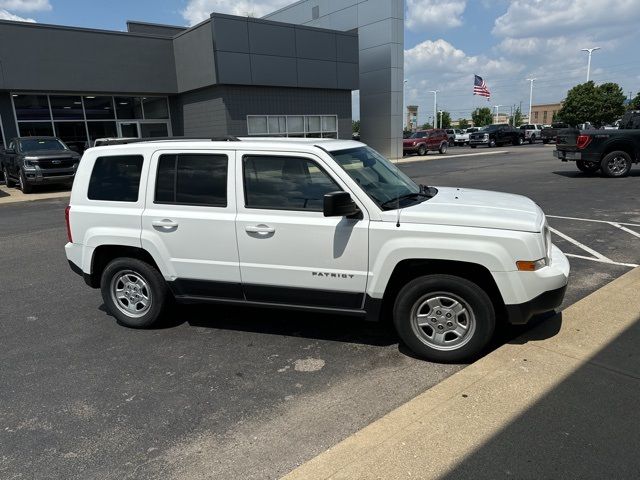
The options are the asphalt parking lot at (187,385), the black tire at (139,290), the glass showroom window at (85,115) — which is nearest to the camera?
the asphalt parking lot at (187,385)

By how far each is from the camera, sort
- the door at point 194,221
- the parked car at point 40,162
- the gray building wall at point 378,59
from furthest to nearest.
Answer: the gray building wall at point 378,59, the parked car at point 40,162, the door at point 194,221

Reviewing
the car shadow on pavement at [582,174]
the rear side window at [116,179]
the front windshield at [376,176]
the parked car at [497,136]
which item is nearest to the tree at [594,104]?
the parked car at [497,136]

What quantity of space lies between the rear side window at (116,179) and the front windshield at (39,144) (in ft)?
49.2

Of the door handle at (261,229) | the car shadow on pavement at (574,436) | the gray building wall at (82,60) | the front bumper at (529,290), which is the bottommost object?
the car shadow on pavement at (574,436)

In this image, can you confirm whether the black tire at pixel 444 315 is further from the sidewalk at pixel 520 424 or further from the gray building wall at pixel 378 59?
the gray building wall at pixel 378 59

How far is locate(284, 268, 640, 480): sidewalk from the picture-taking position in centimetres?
264

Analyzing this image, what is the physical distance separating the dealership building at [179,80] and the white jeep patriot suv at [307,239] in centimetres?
1779

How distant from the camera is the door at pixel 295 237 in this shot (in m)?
3.99

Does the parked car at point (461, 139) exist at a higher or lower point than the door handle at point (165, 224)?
lower

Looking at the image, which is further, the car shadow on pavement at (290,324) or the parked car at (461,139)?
the parked car at (461,139)

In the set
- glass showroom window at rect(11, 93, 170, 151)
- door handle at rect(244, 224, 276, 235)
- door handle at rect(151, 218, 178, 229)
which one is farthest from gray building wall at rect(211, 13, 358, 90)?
door handle at rect(244, 224, 276, 235)

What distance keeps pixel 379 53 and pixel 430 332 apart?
30472 mm

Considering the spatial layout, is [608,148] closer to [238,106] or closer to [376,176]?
[376,176]

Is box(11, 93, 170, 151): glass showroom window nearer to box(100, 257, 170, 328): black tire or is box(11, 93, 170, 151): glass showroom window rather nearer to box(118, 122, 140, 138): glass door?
box(118, 122, 140, 138): glass door
